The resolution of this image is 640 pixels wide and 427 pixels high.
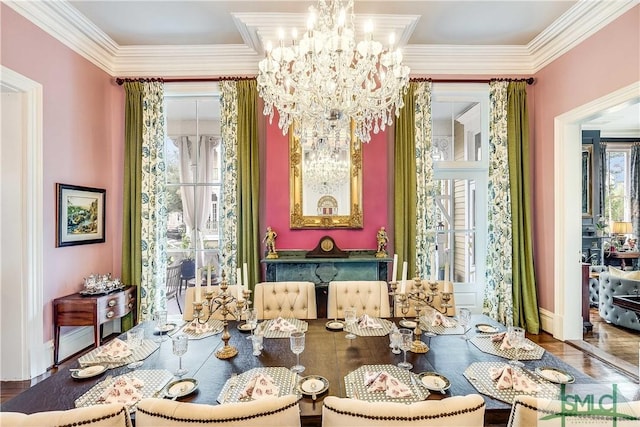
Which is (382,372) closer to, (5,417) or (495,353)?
(495,353)

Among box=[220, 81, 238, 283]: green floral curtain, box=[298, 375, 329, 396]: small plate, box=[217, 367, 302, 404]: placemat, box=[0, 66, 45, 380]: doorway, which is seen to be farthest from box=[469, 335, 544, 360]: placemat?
box=[0, 66, 45, 380]: doorway

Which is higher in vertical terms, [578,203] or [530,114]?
[530,114]

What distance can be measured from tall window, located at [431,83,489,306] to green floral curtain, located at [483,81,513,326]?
0.24 metres

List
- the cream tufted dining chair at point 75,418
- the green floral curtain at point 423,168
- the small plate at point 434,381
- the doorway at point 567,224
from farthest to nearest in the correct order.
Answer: the green floral curtain at point 423,168 → the doorway at point 567,224 → the small plate at point 434,381 → the cream tufted dining chair at point 75,418

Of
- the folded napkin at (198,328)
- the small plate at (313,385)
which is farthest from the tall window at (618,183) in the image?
the folded napkin at (198,328)

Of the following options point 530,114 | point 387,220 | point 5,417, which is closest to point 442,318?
point 387,220

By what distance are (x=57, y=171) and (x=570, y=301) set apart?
220 inches

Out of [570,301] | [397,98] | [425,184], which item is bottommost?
[570,301]

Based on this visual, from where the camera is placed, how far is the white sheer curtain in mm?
4336

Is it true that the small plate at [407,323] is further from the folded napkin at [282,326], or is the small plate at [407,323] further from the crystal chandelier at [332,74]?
the crystal chandelier at [332,74]

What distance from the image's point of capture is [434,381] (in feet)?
4.97

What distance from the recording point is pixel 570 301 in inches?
147

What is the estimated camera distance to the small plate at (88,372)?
5.15 ft

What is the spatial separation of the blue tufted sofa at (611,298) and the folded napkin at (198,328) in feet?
15.8
